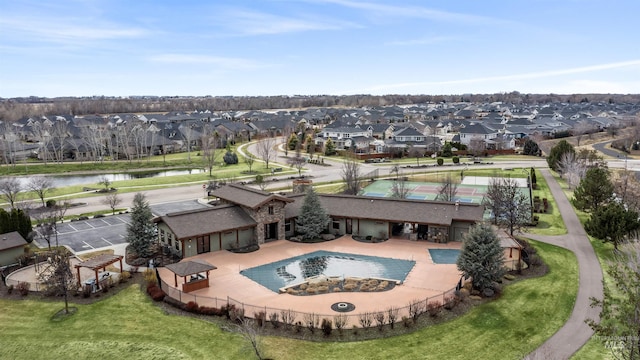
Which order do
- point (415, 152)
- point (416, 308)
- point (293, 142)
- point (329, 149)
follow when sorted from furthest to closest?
1. point (293, 142)
2. point (329, 149)
3. point (415, 152)
4. point (416, 308)

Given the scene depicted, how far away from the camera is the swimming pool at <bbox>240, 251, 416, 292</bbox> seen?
3141cm

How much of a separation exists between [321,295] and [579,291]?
1646cm

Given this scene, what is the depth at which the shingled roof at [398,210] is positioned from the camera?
1540 inches

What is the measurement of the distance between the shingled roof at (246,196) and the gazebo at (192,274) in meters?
9.00

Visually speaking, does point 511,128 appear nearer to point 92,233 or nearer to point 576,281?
point 576,281

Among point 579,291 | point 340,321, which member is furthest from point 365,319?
point 579,291

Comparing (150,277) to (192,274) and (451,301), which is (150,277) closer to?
(192,274)

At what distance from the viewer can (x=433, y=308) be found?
26.0 m

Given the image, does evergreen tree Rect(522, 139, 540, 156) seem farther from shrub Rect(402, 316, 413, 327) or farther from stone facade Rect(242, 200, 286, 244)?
shrub Rect(402, 316, 413, 327)

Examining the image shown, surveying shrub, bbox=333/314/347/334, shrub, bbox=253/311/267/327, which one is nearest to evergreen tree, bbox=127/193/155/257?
shrub, bbox=253/311/267/327

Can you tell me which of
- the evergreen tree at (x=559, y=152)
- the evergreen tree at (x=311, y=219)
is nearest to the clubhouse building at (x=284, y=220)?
the evergreen tree at (x=311, y=219)

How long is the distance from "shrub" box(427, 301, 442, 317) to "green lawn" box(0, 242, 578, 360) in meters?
0.92

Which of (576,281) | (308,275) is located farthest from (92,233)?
(576,281)

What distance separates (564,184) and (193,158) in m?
71.1
